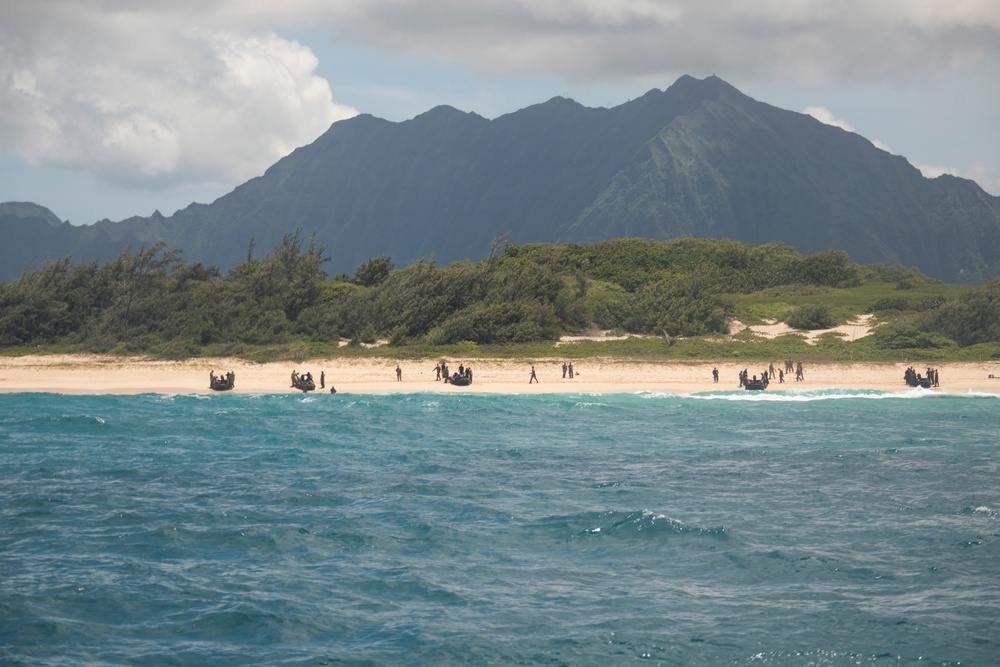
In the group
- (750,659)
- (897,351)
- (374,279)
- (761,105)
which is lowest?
(750,659)

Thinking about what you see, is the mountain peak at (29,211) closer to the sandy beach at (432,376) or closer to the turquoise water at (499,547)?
the sandy beach at (432,376)

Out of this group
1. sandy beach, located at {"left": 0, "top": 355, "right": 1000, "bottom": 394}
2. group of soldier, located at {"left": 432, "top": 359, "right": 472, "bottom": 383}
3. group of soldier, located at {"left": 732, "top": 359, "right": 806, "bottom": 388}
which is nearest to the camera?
group of soldier, located at {"left": 732, "top": 359, "right": 806, "bottom": 388}

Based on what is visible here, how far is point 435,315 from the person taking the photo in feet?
175

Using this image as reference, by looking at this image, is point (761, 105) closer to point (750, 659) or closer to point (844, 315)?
point (844, 315)

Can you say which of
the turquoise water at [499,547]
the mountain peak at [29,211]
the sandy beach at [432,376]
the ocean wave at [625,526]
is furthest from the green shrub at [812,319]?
the mountain peak at [29,211]

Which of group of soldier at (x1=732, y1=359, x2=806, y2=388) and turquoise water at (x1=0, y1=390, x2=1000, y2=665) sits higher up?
group of soldier at (x1=732, y1=359, x2=806, y2=388)

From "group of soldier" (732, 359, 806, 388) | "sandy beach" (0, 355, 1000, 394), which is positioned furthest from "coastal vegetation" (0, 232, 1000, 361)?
"group of soldier" (732, 359, 806, 388)

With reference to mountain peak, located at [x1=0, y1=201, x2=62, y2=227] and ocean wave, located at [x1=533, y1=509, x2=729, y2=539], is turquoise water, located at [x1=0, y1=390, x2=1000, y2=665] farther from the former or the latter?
mountain peak, located at [x1=0, y1=201, x2=62, y2=227]

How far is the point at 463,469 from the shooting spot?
952 inches

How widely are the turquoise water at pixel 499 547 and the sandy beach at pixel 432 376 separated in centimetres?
1065

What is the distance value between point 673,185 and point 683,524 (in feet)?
438

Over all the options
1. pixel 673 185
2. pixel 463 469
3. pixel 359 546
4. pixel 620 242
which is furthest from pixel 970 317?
pixel 673 185

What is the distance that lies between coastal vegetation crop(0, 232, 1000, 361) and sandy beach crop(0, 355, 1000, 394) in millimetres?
1726

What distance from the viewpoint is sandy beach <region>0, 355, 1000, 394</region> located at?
40906 millimetres
